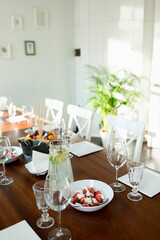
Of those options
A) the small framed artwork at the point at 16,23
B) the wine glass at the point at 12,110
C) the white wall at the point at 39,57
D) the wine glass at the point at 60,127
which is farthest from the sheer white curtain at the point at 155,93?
the wine glass at the point at 60,127

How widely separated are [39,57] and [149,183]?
3333 mm

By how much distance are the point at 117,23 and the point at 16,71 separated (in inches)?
70.2

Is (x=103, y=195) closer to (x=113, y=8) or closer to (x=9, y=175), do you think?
(x=9, y=175)

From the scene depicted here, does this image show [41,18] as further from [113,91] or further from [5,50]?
[113,91]

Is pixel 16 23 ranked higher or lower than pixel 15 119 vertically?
higher

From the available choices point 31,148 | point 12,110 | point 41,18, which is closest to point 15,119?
point 12,110

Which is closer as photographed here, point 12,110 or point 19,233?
point 19,233

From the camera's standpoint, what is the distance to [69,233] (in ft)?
2.91

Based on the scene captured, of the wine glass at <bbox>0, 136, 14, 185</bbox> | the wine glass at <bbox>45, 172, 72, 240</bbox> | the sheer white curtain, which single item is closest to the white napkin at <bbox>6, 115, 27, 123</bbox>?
the wine glass at <bbox>0, 136, 14, 185</bbox>

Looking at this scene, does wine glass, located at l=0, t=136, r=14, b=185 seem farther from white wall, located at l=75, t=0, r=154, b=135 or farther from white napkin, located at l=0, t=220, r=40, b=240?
white wall, located at l=75, t=0, r=154, b=135

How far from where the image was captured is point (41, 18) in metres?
3.90

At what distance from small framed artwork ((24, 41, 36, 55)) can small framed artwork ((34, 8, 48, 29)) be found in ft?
0.99

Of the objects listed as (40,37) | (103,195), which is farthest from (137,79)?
(103,195)

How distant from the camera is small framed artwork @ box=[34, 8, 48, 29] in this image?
12.6 feet
